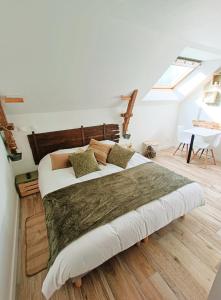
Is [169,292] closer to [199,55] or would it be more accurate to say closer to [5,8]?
[5,8]

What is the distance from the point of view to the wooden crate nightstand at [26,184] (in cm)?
247

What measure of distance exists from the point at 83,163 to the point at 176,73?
3.27 m

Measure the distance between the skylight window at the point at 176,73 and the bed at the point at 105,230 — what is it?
269 cm

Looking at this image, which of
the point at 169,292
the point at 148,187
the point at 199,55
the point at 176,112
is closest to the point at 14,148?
the point at 148,187

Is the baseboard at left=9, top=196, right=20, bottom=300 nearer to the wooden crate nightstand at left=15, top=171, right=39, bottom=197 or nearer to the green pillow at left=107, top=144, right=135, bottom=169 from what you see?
the wooden crate nightstand at left=15, top=171, right=39, bottom=197

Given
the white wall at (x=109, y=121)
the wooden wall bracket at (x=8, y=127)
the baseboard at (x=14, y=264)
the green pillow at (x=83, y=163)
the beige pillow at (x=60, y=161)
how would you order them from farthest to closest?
1. the white wall at (x=109, y=121)
2. the beige pillow at (x=60, y=161)
3. the green pillow at (x=83, y=163)
4. the wooden wall bracket at (x=8, y=127)
5. the baseboard at (x=14, y=264)

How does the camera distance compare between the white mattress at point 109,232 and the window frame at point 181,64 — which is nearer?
the white mattress at point 109,232

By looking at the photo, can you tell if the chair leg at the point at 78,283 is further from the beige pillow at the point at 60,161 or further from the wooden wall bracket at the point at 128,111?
the wooden wall bracket at the point at 128,111

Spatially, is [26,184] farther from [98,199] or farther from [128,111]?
[128,111]

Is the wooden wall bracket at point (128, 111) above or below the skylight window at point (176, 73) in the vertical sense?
below

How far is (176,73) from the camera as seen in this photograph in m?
3.80

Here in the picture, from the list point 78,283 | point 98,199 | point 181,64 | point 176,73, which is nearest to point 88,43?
point 98,199

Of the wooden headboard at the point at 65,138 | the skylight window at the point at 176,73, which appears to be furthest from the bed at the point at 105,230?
the skylight window at the point at 176,73

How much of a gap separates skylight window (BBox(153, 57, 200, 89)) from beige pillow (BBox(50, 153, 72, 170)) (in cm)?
265
